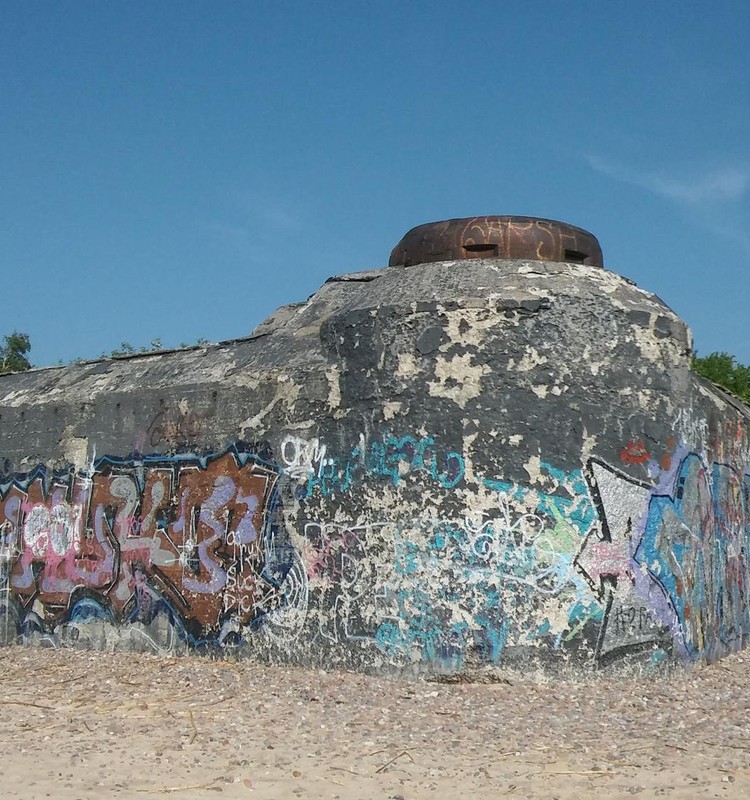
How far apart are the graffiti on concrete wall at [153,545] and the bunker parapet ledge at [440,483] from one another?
3 cm

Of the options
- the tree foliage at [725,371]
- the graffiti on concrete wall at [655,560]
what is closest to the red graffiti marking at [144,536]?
the graffiti on concrete wall at [655,560]

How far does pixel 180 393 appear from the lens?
9828 millimetres

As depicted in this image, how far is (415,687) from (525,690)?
825 mm

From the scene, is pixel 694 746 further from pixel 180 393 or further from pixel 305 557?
pixel 180 393

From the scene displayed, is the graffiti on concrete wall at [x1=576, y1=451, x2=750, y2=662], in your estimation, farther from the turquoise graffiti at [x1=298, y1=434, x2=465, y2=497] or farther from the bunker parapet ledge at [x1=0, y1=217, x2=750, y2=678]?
the turquoise graffiti at [x1=298, y1=434, x2=465, y2=497]

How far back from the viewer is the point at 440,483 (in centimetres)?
817

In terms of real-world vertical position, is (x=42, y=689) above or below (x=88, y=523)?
below

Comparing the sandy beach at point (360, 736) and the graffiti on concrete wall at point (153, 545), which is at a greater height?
the graffiti on concrete wall at point (153, 545)

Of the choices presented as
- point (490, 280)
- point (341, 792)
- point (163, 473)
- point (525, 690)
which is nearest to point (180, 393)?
point (163, 473)

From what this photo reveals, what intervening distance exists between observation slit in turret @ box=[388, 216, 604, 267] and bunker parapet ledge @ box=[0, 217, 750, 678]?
0.09ft

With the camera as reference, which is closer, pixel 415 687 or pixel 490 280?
pixel 415 687

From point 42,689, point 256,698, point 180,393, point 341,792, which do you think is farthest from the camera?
point 180,393

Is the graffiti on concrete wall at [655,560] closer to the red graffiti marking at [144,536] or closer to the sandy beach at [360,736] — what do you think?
the sandy beach at [360,736]

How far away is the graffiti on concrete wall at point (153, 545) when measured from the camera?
9031 mm
